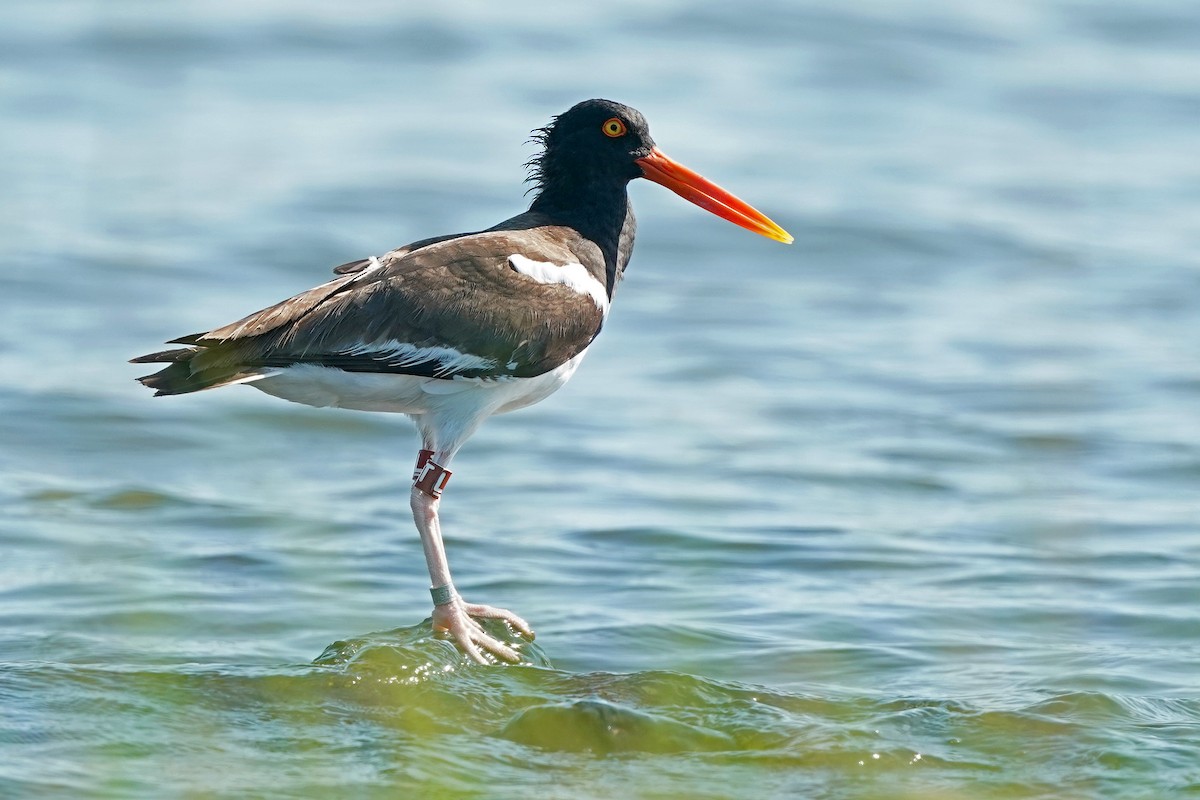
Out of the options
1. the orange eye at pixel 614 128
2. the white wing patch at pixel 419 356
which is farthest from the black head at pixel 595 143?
the white wing patch at pixel 419 356

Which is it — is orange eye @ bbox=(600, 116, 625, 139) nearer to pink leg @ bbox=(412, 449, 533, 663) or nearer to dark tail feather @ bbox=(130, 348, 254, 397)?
pink leg @ bbox=(412, 449, 533, 663)

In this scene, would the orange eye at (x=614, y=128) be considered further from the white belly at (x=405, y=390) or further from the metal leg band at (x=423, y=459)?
the metal leg band at (x=423, y=459)

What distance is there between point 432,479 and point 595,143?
4.77 ft

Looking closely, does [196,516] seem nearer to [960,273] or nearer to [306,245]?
[306,245]

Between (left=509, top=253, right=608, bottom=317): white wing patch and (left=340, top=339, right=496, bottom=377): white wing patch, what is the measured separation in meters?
0.38

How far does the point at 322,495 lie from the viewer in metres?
7.85

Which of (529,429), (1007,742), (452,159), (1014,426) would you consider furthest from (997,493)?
(452,159)

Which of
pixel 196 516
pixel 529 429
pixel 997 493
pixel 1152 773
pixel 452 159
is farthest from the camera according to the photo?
pixel 452 159

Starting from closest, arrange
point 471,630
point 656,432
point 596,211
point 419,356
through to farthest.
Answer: point 419,356, point 471,630, point 596,211, point 656,432

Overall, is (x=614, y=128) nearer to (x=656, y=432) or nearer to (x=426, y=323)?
(x=426, y=323)

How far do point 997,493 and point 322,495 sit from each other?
122 inches

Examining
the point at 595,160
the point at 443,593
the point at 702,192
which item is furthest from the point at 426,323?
the point at 702,192

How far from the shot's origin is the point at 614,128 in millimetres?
6633

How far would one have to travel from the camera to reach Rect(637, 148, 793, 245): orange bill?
6758 millimetres
